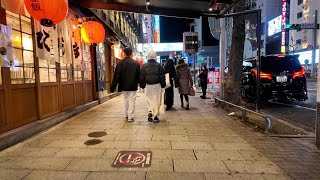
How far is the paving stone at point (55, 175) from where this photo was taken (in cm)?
389

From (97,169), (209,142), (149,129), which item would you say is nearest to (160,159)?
(97,169)

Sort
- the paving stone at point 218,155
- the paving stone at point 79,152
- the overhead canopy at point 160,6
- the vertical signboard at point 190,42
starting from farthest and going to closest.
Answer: the vertical signboard at point 190,42, the overhead canopy at point 160,6, the paving stone at point 79,152, the paving stone at point 218,155

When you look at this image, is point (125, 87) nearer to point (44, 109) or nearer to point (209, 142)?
point (44, 109)

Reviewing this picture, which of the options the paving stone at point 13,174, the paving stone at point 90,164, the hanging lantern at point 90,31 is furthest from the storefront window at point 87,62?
the paving stone at point 13,174

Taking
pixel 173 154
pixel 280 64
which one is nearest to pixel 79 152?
pixel 173 154

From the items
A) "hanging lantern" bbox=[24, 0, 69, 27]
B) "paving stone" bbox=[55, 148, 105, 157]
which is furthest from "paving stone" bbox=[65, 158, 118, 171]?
"hanging lantern" bbox=[24, 0, 69, 27]

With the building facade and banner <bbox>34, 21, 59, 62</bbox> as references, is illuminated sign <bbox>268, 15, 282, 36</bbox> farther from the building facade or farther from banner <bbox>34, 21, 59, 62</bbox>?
banner <bbox>34, 21, 59, 62</bbox>

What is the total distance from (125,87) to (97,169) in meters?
4.02

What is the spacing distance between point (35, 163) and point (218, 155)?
345 centimetres

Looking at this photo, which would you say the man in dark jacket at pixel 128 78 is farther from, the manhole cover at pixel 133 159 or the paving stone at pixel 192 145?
the manhole cover at pixel 133 159

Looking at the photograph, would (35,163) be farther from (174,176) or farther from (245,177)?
(245,177)

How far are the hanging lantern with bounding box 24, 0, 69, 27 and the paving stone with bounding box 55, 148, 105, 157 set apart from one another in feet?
9.85

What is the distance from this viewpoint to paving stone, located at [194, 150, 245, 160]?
477cm

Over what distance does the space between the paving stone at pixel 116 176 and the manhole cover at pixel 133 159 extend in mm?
318
